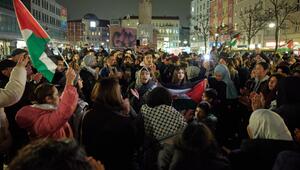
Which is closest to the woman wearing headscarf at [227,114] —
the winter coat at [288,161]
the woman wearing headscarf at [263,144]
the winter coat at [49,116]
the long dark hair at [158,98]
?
the long dark hair at [158,98]

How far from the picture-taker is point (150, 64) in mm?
10016

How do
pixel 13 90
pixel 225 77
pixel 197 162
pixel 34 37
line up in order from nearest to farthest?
pixel 197 162 < pixel 13 90 < pixel 34 37 < pixel 225 77

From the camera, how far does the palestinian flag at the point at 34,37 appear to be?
6.00m

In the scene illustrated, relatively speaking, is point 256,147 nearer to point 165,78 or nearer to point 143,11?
point 165,78

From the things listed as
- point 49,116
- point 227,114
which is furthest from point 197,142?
point 227,114

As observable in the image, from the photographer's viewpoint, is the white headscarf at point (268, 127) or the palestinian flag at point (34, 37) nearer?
the white headscarf at point (268, 127)

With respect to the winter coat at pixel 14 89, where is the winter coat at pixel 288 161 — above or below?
below

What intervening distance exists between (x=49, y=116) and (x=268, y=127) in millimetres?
2539

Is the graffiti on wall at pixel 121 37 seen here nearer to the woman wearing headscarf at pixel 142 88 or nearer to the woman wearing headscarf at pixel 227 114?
the woman wearing headscarf at pixel 227 114

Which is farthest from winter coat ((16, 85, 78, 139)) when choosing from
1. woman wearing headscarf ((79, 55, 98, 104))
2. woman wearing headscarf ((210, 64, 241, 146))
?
woman wearing headscarf ((79, 55, 98, 104))

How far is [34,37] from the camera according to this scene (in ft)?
19.8

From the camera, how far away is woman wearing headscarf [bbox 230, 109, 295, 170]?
165 inches

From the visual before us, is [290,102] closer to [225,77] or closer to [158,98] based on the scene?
[158,98]

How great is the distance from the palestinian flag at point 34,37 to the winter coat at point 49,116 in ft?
4.92
